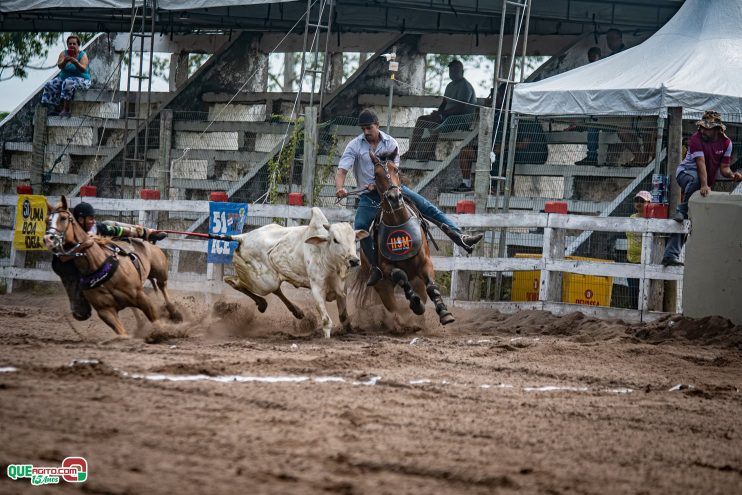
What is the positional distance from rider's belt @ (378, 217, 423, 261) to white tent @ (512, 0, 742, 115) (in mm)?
A: 3749

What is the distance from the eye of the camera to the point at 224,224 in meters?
15.7

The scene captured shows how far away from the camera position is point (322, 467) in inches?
197

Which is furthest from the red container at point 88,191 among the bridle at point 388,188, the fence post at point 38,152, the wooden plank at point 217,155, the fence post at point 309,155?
the bridle at point 388,188

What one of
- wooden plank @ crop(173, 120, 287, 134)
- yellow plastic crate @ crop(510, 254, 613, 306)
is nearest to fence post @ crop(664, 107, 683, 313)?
yellow plastic crate @ crop(510, 254, 613, 306)

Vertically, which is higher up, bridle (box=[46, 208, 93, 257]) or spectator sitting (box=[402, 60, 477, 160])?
spectator sitting (box=[402, 60, 477, 160])

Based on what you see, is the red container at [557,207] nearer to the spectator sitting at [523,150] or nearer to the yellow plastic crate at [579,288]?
the yellow plastic crate at [579,288]

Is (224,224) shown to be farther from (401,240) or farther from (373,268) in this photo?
(401,240)

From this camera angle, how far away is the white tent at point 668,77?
45.0 ft

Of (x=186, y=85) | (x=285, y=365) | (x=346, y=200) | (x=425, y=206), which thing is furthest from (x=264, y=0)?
(x=285, y=365)

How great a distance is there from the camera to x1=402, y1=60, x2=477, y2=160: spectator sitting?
18.9 meters

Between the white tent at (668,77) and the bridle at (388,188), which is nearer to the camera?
the bridle at (388,188)

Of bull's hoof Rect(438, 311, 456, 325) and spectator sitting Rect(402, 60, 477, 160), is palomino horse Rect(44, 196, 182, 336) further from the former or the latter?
spectator sitting Rect(402, 60, 477, 160)

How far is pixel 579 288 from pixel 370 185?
3.69 meters

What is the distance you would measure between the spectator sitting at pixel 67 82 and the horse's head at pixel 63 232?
1405 cm
